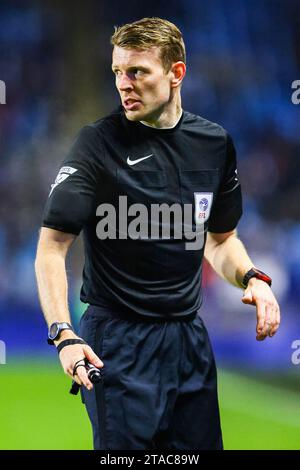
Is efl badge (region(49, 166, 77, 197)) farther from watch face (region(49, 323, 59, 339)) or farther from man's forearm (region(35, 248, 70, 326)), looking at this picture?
watch face (region(49, 323, 59, 339))

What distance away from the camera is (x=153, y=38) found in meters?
2.77

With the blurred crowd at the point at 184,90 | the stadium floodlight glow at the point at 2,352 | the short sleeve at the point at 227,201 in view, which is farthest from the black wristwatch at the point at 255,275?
the blurred crowd at the point at 184,90

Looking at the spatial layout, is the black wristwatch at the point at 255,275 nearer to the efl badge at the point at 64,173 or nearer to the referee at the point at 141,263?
the referee at the point at 141,263

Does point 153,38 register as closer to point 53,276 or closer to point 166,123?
point 166,123

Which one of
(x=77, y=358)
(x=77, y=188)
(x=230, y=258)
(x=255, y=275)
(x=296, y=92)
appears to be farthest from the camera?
(x=296, y=92)

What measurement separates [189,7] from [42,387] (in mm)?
2981

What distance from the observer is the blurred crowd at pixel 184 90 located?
20.5ft

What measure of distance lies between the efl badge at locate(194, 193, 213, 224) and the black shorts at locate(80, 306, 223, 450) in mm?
340

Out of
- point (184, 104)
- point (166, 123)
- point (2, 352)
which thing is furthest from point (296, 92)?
point (166, 123)

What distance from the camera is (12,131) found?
6320 millimetres

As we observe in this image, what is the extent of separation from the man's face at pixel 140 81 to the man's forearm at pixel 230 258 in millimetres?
582

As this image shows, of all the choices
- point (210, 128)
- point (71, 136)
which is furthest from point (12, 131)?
point (210, 128)

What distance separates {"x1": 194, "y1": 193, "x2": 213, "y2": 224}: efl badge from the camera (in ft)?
9.43

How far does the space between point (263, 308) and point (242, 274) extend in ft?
0.86
